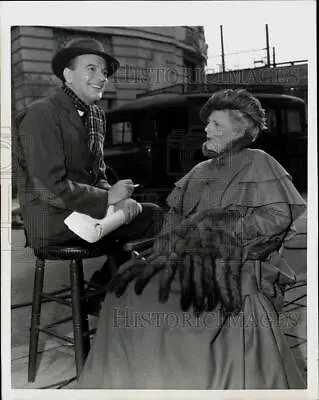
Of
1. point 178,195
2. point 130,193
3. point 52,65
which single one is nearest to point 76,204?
point 130,193

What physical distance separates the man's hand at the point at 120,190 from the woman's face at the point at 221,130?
38cm

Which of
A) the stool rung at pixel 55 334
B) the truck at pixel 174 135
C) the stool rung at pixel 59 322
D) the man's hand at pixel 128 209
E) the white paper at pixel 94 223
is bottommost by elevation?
the stool rung at pixel 55 334

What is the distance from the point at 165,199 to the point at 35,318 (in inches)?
29.6

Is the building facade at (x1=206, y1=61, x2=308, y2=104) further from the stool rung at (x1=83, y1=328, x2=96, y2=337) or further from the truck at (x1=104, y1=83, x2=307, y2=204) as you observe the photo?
the stool rung at (x1=83, y1=328, x2=96, y2=337)

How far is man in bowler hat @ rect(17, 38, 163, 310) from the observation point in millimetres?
1948

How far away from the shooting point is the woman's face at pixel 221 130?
1987 millimetres

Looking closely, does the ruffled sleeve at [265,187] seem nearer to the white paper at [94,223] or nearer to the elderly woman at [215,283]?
the elderly woman at [215,283]

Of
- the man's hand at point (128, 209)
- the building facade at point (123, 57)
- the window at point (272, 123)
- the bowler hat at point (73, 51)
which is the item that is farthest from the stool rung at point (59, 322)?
the window at point (272, 123)

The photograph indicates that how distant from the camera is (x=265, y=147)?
2008 mm

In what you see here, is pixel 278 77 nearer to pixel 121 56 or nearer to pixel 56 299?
pixel 121 56

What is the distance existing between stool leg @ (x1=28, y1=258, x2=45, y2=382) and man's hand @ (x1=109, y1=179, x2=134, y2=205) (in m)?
0.40

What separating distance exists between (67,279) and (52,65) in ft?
2.92

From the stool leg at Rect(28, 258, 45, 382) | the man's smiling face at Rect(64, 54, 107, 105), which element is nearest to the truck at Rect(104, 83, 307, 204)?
the man's smiling face at Rect(64, 54, 107, 105)

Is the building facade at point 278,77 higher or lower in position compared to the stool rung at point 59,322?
higher
